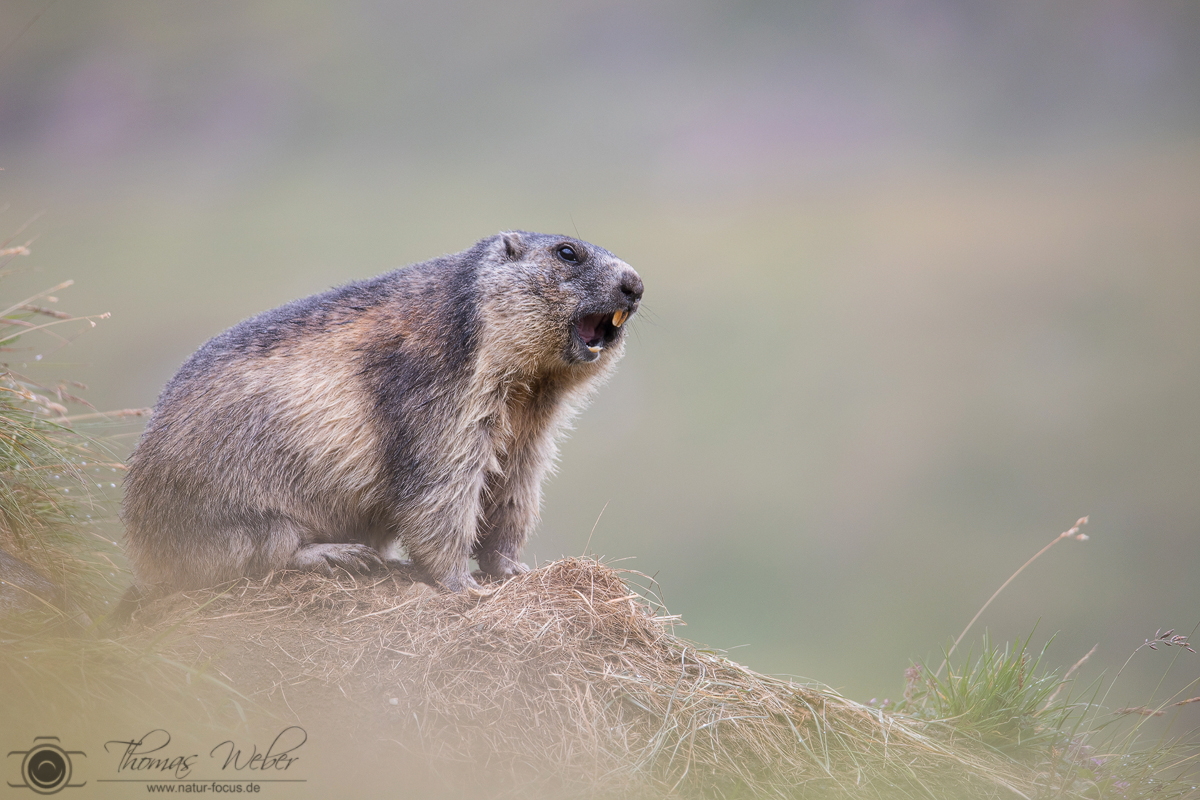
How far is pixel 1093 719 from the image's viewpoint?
16.3 ft

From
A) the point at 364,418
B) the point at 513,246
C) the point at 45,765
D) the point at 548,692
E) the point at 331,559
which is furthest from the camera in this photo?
the point at 513,246

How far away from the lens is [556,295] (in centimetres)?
531

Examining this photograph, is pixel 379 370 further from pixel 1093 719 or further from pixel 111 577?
pixel 1093 719

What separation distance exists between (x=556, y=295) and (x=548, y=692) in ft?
7.90

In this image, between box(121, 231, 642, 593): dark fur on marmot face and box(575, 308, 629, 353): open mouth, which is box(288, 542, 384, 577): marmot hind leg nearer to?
box(121, 231, 642, 593): dark fur on marmot face

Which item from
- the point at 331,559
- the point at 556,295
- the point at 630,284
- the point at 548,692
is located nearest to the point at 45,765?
the point at 331,559

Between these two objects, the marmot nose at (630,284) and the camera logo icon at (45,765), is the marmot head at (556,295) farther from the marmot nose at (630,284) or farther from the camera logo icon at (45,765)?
the camera logo icon at (45,765)

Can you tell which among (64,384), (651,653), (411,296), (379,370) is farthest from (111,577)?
(651,653)

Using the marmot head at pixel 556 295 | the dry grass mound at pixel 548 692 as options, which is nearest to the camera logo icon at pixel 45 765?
the dry grass mound at pixel 548 692

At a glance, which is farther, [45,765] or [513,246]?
[513,246]

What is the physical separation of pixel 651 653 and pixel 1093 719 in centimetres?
269

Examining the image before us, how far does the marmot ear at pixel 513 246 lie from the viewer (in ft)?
18.0

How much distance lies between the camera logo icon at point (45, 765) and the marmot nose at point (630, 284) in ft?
12.2

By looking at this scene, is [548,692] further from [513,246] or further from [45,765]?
[513,246]
